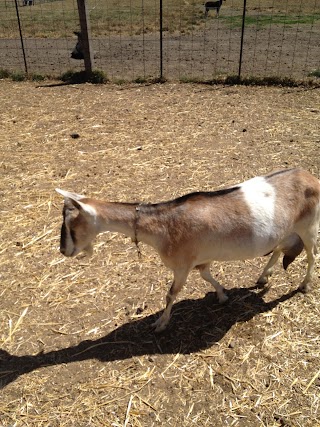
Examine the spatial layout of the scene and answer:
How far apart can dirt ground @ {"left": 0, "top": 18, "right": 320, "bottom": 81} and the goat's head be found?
864 centimetres

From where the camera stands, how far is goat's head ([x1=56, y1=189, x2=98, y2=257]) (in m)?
3.12

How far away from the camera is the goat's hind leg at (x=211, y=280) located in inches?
152

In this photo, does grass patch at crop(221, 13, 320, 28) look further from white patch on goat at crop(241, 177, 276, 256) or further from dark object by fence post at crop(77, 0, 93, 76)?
white patch on goat at crop(241, 177, 276, 256)

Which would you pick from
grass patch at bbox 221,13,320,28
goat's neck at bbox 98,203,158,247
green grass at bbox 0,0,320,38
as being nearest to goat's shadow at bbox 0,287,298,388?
goat's neck at bbox 98,203,158,247

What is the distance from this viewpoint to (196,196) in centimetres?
348

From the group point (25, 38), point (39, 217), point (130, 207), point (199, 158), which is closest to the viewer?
point (130, 207)

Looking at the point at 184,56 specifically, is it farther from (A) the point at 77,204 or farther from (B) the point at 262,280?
(A) the point at 77,204

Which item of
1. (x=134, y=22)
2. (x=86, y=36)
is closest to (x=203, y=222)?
(x=86, y=36)

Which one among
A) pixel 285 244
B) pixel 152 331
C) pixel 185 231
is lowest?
pixel 152 331

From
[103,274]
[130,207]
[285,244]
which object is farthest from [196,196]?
[103,274]

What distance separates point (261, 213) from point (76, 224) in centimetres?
153

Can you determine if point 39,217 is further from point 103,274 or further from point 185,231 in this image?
point 185,231

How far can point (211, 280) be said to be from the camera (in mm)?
3939

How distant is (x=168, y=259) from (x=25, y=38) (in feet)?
57.1
